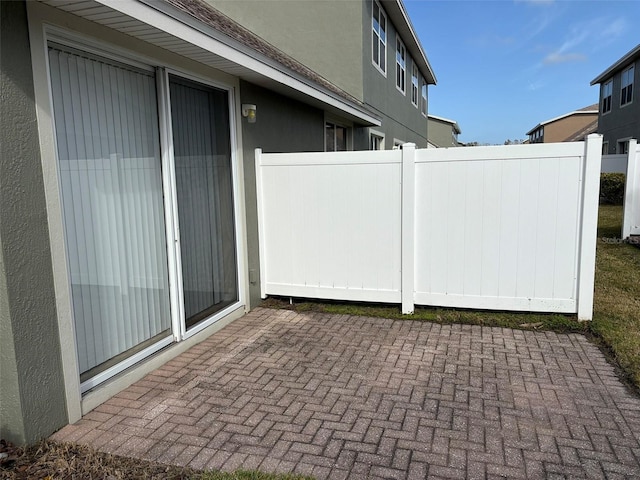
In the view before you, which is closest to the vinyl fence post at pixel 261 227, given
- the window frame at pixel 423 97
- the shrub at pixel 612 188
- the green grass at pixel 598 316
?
the green grass at pixel 598 316

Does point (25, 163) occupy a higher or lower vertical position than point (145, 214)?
higher

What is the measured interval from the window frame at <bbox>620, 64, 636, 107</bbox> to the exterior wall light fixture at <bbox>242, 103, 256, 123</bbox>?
22.7 metres

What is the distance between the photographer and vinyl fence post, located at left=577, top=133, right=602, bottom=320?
16.2 ft

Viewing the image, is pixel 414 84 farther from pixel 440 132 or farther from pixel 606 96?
pixel 440 132

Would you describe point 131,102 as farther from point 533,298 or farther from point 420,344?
point 533,298

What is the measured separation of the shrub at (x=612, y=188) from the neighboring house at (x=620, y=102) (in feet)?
6.87

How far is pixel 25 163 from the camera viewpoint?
9.55 feet

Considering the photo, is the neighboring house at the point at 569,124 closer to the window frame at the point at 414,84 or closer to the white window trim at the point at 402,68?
the window frame at the point at 414,84

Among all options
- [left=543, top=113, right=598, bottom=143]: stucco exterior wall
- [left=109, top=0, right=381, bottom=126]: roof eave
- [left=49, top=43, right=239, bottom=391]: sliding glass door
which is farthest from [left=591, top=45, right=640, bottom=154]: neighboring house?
[left=543, top=113, right=598, bottom=143]: stucco exterior wall

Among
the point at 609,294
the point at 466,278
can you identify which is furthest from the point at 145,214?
the point at 609,294

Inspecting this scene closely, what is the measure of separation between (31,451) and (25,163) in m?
1.78

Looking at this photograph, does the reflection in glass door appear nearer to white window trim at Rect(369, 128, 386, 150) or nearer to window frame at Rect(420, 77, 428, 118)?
white window trim at Rect(369, 128, 386, 150)

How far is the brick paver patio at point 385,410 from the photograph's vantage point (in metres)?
2.85

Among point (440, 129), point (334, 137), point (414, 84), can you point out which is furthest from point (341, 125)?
point (440, 129)
